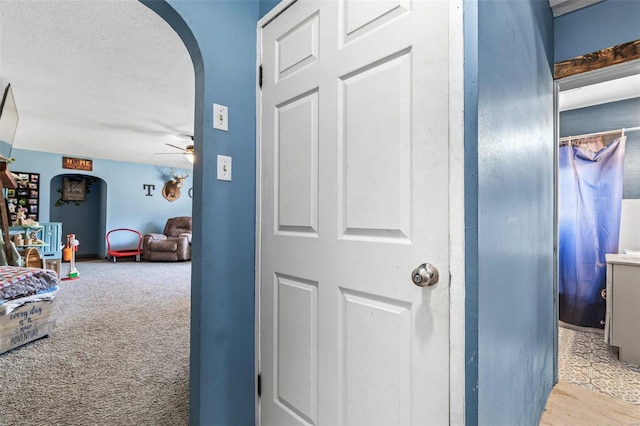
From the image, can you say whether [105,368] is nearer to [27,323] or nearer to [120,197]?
[27,323]

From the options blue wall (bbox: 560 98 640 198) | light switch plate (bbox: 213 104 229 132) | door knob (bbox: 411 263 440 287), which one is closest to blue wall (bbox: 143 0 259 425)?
light switch plate (bbox: 213 104 229 132)

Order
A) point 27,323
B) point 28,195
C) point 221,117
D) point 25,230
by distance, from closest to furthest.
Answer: point 221,117 < point 27,323 < point 25,230 < point 28,195

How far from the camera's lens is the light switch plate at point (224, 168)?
1.35 meters

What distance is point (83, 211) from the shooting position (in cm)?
774

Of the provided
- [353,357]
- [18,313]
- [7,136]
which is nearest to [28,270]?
[18,313]

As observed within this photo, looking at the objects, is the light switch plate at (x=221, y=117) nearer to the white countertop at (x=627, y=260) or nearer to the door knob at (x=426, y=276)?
the door knob at (x=426, y=276)

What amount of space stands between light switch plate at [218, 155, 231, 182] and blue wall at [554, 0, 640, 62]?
2120 millimetres

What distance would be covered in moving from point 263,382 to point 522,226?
1.29 meters

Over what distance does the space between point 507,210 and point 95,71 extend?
3455 millimetres

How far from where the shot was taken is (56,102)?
358cm

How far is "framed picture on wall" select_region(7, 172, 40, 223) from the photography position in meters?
5.98

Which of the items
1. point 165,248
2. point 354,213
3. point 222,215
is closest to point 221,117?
point 222,215

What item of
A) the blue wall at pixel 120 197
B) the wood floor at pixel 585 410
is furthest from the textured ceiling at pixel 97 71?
the wood floor at pixel 585 410

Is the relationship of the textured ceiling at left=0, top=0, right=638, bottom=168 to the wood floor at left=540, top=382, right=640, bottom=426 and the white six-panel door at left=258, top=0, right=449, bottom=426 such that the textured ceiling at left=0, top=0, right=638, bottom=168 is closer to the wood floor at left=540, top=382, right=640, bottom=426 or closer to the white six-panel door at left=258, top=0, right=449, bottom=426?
the white six-panel door at left=258, top=0, right=449, bottom=426
